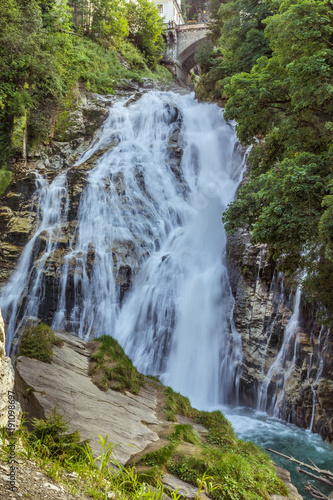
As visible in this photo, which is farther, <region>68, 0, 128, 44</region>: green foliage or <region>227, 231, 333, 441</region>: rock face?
<region>68, 0, 128, 44</region>: green foliage

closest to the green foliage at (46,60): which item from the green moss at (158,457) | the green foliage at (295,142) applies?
the green foliage at (295,142)

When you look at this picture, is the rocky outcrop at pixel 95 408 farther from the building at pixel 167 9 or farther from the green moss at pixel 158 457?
the building at pixel 167 9

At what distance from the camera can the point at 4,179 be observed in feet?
56.3

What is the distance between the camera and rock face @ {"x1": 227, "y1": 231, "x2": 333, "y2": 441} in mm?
8969

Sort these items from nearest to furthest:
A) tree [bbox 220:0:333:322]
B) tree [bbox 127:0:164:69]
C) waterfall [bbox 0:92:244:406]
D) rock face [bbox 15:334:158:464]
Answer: rock face [bbox 15:334:158:464]
tree [bbox 220:0:333:322]
waterfall [bbox 0:92:244:406]
tree [bbox 127:0:164:69]

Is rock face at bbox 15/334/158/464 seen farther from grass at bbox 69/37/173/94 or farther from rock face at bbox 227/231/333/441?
grass at bbox 69/37/173/94

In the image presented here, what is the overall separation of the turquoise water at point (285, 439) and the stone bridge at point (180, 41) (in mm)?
39486

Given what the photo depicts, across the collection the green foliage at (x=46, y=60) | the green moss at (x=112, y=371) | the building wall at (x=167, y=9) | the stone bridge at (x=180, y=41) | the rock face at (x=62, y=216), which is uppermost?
the building wall at (x=167, y=9)

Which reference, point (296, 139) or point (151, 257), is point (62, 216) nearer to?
point (151, 257)

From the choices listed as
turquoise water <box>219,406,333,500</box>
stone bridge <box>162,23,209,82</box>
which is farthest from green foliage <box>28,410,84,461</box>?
stone bridge <box>162,23,209,82</box>

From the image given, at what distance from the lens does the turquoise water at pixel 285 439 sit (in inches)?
283

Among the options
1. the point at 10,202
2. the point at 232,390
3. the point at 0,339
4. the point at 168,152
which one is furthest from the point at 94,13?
the point at 0,339

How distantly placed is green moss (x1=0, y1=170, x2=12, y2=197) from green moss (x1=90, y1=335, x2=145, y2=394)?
40.3ft

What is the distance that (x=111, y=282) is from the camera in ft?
46.6
